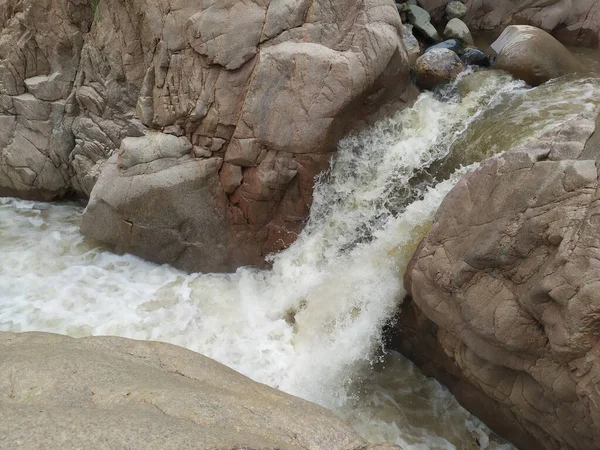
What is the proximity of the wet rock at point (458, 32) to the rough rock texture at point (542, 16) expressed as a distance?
1.05m

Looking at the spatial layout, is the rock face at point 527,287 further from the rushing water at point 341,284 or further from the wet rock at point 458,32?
the wet rock at point 458,32

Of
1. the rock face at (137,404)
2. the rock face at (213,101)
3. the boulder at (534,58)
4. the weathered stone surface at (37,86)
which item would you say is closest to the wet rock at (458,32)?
the boulder at (534,58)

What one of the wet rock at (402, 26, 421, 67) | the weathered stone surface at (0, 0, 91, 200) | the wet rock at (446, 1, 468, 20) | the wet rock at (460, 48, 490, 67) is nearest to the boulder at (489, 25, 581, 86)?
the wet rock at (460, 48, 490, 67)

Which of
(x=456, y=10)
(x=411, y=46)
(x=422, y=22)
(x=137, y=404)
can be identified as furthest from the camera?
(x=456, y=10)

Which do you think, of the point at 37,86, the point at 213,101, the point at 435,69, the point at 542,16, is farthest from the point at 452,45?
the point at 37,86

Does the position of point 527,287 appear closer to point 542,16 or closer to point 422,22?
point 422,22

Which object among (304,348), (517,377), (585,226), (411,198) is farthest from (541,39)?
(304,348)

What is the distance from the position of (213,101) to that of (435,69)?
4.07 metres

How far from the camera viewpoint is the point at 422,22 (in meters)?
9.96

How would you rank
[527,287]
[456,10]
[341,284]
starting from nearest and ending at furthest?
[527,287] → [341,284] → [456,10]

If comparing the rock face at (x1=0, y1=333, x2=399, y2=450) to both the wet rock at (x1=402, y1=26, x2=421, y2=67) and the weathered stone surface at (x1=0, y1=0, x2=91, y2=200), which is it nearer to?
the weathered stone surface at (x1=0, y1=0, x2=91, y2=200)

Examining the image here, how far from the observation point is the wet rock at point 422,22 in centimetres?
988

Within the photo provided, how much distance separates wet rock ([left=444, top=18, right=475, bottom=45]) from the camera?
9.73m

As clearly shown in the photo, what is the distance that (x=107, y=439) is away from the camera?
2.29 m
